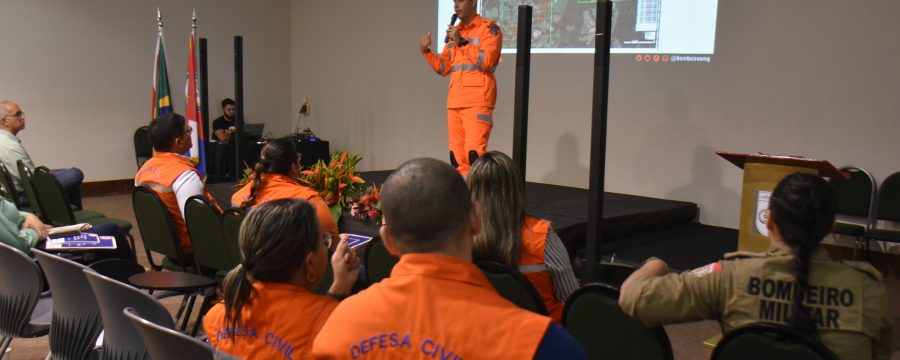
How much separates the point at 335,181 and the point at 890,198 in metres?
3.65

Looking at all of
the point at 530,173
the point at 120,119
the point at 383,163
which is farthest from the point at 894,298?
the point at 120,119

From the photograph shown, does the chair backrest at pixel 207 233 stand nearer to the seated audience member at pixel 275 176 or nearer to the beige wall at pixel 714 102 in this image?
the seated audience member at pixel 275 176

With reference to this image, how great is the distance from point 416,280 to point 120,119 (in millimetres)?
8323

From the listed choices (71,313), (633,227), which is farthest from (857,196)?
(71,313)

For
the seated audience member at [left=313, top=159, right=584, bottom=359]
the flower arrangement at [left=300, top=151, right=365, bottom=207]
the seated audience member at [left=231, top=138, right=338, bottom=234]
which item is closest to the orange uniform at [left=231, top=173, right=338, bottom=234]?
the seated audience member at [left=231, top=138, right=338, bottom=234]

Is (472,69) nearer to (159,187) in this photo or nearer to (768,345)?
(159,187)

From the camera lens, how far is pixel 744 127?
19.5 feet

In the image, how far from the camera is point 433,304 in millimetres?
1255

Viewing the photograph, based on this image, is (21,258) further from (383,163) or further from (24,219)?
(383,163)

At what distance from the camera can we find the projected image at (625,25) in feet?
19.8

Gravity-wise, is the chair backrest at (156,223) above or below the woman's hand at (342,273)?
below

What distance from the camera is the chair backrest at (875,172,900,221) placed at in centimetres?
515

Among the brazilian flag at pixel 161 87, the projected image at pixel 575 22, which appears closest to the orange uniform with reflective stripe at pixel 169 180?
the brazilian flag at pixel 161 87

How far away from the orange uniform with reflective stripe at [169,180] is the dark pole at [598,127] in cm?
202
